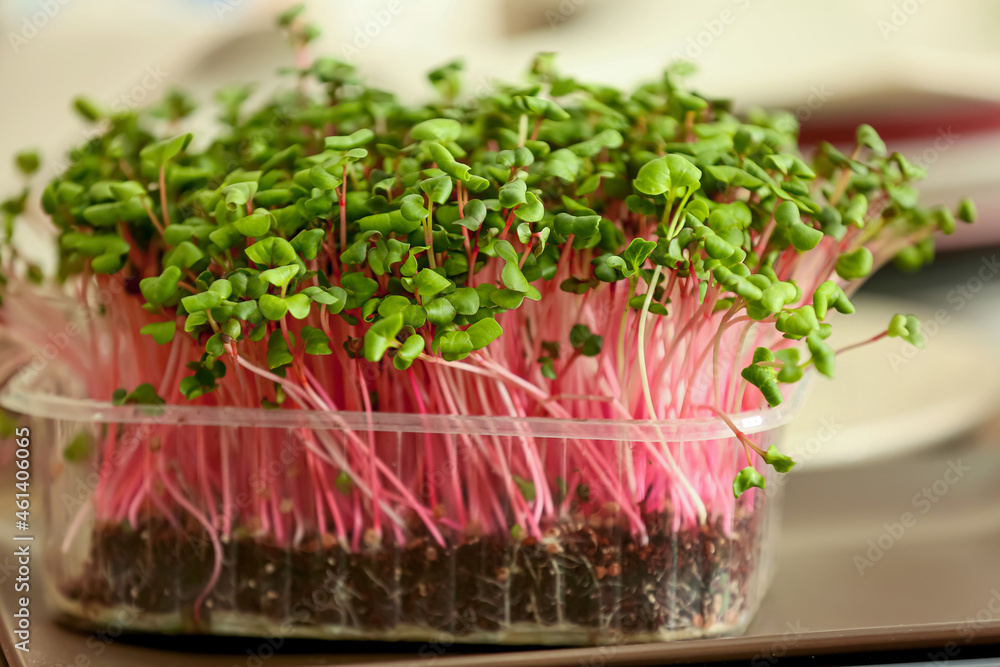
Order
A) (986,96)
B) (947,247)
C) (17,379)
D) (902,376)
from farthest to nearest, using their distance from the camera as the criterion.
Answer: (947,247)
(986,96)
(902,376)
(17,379)

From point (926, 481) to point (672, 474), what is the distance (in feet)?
2.16

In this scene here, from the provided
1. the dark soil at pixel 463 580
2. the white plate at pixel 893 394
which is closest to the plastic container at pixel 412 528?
the dark soil at pixel 463 580

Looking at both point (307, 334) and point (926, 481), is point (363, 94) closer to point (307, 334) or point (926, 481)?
point (307, 334)

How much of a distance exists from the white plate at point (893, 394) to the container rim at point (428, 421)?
18.5 inches

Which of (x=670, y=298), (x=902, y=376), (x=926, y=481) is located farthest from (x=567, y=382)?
(x=902, y=376)

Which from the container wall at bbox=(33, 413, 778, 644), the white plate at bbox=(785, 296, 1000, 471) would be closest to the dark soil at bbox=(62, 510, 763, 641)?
the container wall at bbox=(33, 413, 778, 644)

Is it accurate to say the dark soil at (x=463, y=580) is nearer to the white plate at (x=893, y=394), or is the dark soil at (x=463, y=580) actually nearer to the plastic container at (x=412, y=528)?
the plastic container at (x=412, y=528)

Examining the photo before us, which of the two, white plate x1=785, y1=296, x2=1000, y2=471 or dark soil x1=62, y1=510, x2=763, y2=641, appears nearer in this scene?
dark soil x1=62, y1=510, x2=763, y2=641

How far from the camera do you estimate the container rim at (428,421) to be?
700 millimetres

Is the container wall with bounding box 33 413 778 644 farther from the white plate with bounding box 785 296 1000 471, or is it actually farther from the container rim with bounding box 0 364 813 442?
the white plate with bounding box 785 296 1000 471

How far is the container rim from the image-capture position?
70 centimetres

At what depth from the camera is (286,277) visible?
0.62 meters

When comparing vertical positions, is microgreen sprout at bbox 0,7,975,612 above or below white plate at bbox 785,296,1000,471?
above

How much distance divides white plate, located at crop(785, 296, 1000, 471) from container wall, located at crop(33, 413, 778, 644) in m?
0.47
